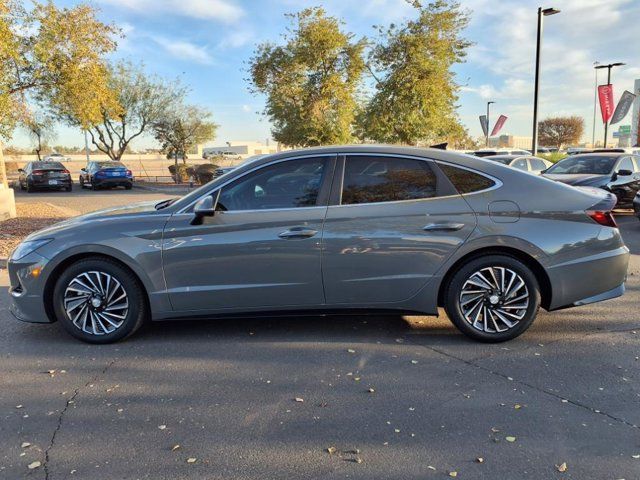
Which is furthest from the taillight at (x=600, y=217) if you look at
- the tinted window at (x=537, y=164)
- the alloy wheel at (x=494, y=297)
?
the tinted window at (x=537, y=164)

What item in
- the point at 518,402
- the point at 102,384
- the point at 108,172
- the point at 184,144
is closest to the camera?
the point at 518,402

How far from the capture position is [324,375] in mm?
3770

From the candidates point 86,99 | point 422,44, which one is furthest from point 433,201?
point 422,44

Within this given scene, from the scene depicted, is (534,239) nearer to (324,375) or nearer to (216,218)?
(324,375)

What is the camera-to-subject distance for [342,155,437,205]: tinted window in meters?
4.27

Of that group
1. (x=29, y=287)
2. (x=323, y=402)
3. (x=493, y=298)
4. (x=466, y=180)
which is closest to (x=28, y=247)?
(x=29, y=287)

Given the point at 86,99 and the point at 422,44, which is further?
the point at 422,44

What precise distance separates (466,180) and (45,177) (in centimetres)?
2488

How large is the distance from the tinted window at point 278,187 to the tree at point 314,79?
63.9ft

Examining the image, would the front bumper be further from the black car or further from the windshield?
the black car

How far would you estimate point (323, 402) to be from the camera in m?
3.36

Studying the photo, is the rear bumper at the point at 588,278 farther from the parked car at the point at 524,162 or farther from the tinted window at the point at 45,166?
the tinted window at the point at 45,166

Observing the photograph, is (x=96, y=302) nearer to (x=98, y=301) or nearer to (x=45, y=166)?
(x=98, y=301)

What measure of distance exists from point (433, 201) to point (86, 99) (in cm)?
1302
